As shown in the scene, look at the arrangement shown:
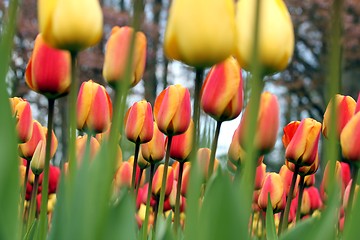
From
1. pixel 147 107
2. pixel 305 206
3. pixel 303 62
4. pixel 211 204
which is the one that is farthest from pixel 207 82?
pixel 303 62

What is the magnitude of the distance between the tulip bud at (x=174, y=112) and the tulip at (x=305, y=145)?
0.25 meters

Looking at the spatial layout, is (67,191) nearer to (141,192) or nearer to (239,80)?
(239,80)

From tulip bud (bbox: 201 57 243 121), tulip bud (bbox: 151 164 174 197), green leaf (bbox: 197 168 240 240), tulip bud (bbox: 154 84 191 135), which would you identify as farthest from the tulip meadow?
tulip bud (bbox: 151 164 174 197)

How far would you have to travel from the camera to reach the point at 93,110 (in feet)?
4.96

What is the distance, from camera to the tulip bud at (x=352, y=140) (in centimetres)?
134

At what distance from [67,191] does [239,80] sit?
0.58 m

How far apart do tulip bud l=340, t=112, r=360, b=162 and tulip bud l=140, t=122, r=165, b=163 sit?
57cm

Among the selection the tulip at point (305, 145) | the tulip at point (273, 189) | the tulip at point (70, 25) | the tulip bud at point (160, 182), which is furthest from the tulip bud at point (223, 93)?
the tulip bud at point (160, 182)

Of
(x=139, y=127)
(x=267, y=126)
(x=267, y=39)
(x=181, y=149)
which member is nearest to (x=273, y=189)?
(x=181, y=149)

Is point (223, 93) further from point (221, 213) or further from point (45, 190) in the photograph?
point (221, 213)

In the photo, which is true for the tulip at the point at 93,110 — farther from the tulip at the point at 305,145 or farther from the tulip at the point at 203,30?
the tulip at the point at 203,30

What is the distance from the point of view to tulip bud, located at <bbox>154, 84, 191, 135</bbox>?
5.04ft

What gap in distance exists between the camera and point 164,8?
13516 millimetres

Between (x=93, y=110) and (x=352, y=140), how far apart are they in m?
0.55
